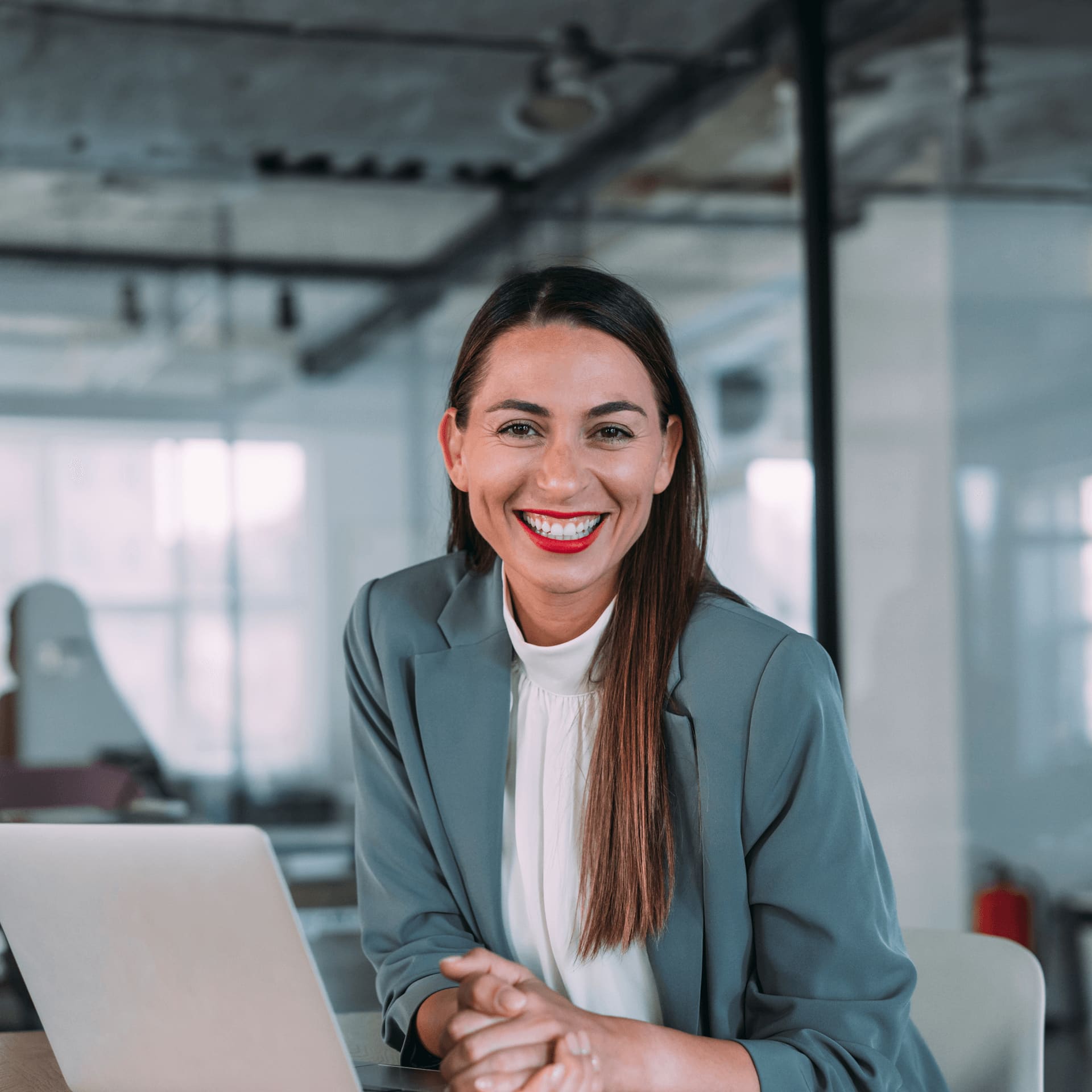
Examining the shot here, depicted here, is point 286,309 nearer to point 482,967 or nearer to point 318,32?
point 318,32

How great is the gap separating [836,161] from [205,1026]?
354 centimetres

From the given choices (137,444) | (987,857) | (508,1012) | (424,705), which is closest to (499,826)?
(424,705)

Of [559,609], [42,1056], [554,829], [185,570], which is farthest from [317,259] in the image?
[42,1056]

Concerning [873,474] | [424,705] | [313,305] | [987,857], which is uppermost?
[313,305]

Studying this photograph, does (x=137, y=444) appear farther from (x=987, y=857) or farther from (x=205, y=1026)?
(x=205, y=1026)

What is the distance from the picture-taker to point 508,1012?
3.35 ft

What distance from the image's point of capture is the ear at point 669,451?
4.49ft

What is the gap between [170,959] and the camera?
0.91m

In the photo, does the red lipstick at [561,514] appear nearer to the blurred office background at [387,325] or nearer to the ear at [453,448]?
the ear at [453,448]

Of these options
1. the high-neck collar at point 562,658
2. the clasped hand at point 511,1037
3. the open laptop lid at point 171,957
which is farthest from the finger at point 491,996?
the high-neck collar at point 562,658

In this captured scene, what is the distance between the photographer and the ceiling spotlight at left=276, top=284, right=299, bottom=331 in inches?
171

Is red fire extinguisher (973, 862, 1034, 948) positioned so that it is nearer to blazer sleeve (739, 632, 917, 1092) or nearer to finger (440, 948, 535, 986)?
blazer sleeve (739, 632, 917, 1092)

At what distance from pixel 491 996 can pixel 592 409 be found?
53 cm

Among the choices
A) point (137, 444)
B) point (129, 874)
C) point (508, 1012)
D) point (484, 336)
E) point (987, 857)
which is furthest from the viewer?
point (137, 444)
